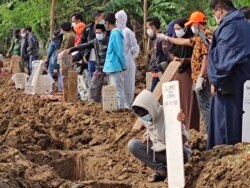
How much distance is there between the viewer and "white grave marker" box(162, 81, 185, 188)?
7.71 m

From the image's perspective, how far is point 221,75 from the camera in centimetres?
857

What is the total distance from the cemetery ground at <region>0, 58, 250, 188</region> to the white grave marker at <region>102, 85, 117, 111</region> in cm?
17

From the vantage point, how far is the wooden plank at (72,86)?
14.4 metres

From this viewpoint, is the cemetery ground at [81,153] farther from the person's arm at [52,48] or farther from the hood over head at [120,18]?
the person's arm at [52,48]

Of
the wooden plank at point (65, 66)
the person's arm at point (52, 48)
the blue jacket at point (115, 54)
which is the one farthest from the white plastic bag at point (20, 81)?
the blue jacket at point (115, 54)

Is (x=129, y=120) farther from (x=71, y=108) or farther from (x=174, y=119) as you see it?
(x=174, y=119)

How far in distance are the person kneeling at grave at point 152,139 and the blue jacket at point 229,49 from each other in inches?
31.6

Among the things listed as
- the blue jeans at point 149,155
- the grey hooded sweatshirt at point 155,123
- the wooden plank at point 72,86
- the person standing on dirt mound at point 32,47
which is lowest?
the blue jeans at point 149,155

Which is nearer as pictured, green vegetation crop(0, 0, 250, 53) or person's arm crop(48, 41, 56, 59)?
person's arm crop(48, 41, 56, 59)

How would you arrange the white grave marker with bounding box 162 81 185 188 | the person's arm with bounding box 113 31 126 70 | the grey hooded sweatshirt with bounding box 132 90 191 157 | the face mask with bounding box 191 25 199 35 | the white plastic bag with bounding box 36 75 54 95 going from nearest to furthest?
1. the white grave marker with bounding box 162 81 185 188
2. the grey hooded sweatshirt with bounding box 132 90 191 157
3. the face mask with bounding box 191 25 199 35
4. the person's arm with bounding box 113 31 126 70
5. the white plastic bag with bounding box 36 75 54 95

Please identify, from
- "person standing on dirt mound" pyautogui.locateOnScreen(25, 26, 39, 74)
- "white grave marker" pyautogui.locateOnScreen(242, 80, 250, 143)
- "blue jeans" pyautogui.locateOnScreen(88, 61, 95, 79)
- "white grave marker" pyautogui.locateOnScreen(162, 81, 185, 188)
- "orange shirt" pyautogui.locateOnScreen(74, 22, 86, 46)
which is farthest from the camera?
"person standing on dirt mound" pyautogui.locateOnScreen(25, 26, 39, 74)

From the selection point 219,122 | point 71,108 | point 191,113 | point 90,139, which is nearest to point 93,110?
point 71,108

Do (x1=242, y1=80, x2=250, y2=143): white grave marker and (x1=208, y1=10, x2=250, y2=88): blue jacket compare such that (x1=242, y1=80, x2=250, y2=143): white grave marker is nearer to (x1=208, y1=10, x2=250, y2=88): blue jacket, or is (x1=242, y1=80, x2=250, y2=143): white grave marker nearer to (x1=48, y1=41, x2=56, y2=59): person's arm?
(x1=208, y1=10, x2=250, y2=88): blue jacket

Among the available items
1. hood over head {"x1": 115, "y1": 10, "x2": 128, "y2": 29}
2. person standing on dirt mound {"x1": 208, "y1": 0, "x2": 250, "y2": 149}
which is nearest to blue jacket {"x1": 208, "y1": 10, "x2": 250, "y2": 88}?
person standing on dirt mound {"x1": 208, "y1": 0, "x2": 250, "y2": 149}
